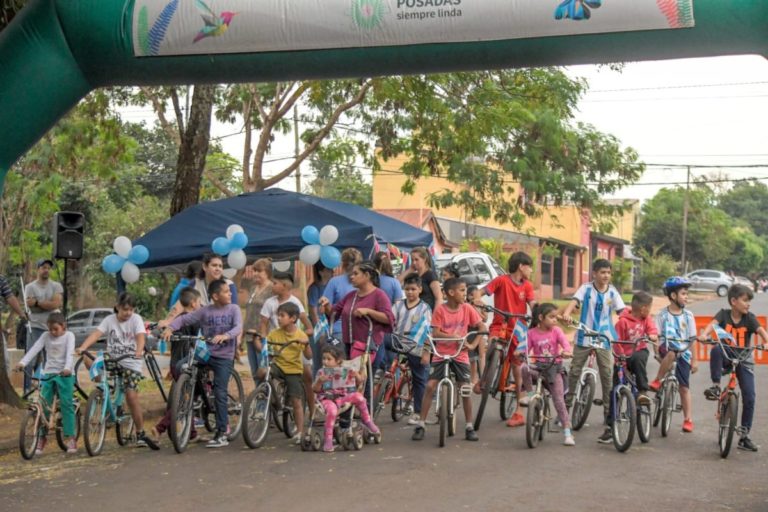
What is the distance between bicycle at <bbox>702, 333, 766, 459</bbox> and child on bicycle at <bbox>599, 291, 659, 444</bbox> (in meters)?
0.69

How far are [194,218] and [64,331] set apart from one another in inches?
204

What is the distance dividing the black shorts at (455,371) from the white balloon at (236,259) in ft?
14.0

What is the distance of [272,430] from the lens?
40.2ft

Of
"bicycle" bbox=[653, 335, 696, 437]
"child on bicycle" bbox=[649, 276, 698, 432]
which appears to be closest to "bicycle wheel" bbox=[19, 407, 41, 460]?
"child on bicycle" bbox=[649, 276, 698, 432]

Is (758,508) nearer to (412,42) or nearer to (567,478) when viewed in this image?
(567,478)

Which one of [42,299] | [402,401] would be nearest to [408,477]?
[402,401]

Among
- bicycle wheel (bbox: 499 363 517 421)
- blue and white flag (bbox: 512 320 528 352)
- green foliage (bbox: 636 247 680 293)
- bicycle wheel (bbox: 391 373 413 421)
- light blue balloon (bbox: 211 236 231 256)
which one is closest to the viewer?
blue and white flag (bbox: 512 320 528 352)

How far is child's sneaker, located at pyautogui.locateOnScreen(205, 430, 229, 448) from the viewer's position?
428 inches

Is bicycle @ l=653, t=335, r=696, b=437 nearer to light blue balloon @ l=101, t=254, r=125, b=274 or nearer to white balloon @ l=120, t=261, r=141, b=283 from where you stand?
white balloon @ l=120, t=261, r=141, b=283

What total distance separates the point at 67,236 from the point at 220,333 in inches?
209

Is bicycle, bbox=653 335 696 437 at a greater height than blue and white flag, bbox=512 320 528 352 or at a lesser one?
lesser

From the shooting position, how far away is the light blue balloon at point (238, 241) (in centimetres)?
1462

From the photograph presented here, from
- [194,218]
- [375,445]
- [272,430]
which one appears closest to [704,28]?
[375,445]

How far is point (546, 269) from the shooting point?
61000 mm
